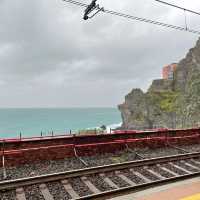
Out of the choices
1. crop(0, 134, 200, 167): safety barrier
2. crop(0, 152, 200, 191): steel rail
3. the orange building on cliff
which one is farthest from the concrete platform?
the orange building on cliff

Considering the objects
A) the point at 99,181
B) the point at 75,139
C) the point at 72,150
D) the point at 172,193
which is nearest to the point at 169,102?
the point at 75,139

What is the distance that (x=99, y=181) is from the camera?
10477mm

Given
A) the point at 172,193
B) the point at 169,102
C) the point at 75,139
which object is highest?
the point at 169,102

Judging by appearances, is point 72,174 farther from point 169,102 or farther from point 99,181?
point 169,102

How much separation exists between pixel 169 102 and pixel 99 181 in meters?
123

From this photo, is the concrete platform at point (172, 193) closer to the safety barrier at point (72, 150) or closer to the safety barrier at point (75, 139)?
the safety barrier at point (72, 150)

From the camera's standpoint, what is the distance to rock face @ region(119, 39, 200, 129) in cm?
10275

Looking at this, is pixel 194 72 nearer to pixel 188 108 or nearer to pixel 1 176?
pixel 188 108

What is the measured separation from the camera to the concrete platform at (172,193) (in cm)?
848

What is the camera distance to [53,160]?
1390 cm

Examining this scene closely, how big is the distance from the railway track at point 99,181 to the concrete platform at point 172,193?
497 millimetres

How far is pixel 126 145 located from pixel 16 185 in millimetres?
8236

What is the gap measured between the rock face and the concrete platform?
3284 inches

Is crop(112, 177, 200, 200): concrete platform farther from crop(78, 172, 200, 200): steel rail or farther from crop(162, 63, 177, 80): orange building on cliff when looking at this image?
crop(162, 63, 177, 80): orange building on cliff
